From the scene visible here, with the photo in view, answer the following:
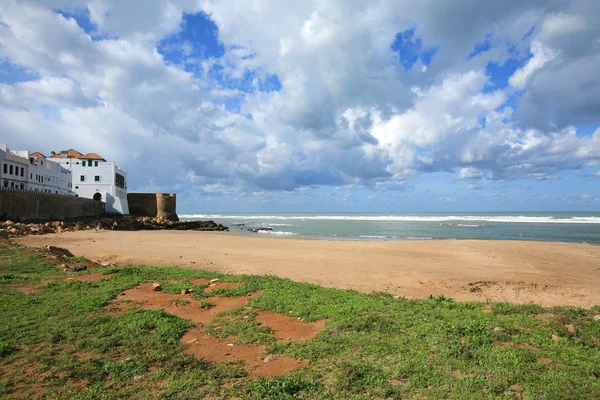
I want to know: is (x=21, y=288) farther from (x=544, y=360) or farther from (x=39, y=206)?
(x=39, y=206)

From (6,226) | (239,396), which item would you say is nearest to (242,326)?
(239,396)

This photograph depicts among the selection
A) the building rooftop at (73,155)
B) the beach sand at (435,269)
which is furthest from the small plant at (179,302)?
the building rooftop at (73,155)

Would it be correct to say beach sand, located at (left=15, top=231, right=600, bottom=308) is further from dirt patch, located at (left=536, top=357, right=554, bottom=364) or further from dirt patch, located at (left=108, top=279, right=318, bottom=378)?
dirt patch, located at (left=536, top=357, right=554, bottom=364)

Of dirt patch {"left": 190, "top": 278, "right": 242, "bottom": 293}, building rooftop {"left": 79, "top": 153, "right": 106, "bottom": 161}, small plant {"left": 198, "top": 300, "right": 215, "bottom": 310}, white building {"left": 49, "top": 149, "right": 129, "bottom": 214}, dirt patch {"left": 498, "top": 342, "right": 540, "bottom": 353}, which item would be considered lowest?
dirt patch {"left": 498, "top": 342, "right": 540, "bottom": 353}

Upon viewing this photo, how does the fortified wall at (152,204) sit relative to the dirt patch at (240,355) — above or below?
above

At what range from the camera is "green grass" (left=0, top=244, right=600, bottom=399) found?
12.6ft

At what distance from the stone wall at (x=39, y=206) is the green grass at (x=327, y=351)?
3008cm

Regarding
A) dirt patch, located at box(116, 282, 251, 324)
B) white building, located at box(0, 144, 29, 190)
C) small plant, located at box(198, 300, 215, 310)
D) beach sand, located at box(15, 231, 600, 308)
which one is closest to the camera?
dirt patch, located at box(116, 282, 251, 324)

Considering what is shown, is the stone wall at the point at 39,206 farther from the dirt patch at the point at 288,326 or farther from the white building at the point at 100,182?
the dirt patch at the point at 288,326

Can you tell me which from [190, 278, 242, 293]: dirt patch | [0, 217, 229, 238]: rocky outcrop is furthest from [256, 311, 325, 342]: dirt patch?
[0, 217, 229, 238]: rocky outcrop

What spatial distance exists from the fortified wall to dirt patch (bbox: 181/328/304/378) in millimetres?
57294

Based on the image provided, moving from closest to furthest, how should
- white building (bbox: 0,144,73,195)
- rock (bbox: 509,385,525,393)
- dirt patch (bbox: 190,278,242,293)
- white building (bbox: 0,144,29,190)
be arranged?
rock (bbox: 509,385,525,393) → dirt patch (bbox: 190,278,242,293) → white building (bbox: 0,144,29,190) → white building (bbox: 0,144,73,195)

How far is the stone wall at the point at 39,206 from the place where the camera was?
3089 cm

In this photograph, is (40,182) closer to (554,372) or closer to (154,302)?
(154,302)
